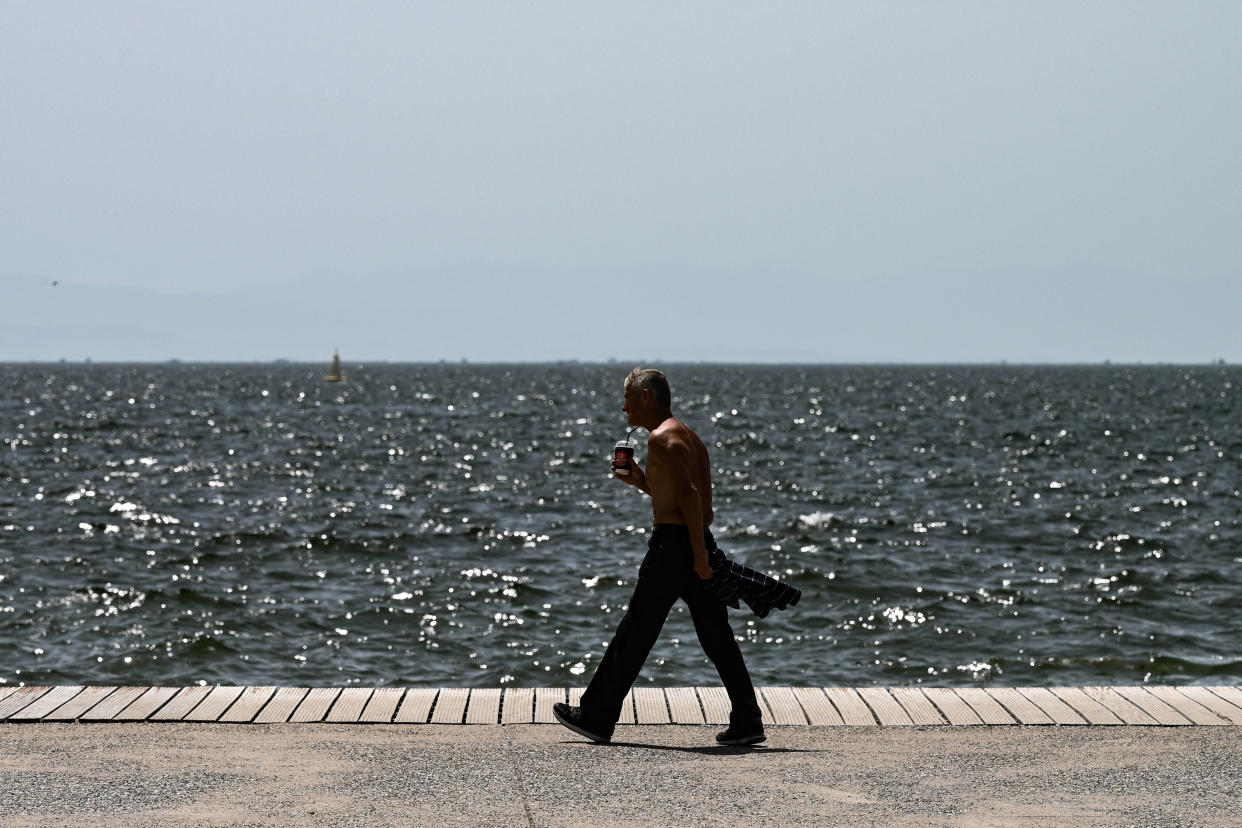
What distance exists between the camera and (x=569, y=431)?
5553cm

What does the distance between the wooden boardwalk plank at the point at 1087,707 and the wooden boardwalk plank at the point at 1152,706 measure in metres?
0.19

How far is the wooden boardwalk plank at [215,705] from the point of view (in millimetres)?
6816

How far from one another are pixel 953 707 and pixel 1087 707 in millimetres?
685

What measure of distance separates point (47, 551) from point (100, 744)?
15.4 m

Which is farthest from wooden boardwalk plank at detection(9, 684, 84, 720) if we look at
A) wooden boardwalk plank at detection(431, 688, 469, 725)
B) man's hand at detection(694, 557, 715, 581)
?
man's hand at detection(694, 557, 715, 581)

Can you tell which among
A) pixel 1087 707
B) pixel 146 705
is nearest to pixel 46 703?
pixel 146 705

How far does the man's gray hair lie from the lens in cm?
661

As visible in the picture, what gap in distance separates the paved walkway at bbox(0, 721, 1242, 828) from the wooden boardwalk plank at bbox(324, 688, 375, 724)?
131 mm

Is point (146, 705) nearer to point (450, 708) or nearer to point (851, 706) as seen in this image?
point (450, 708)

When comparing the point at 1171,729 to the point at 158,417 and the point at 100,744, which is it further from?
the point at 158,417

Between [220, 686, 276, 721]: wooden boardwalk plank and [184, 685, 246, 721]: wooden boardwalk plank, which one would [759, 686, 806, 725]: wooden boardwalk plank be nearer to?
[220, 686, 276, 721]: wooden boardwalk plank

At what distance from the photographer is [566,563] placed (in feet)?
65.2

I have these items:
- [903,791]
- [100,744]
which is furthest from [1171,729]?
[100,744]

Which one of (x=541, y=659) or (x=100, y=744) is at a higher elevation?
(x=100, y=744)
